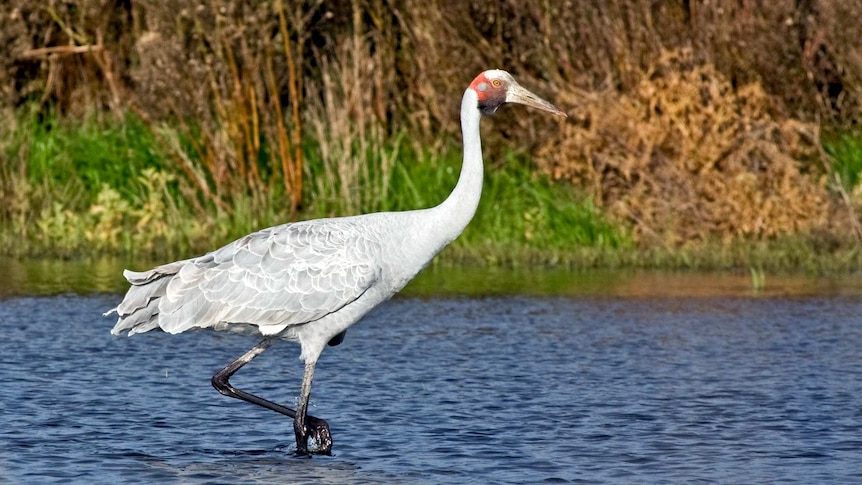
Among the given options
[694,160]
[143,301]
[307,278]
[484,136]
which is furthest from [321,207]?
[307,278]

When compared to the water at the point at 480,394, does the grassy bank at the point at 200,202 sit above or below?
above

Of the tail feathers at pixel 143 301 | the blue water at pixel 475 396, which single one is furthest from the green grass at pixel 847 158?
the tail feathers at pixel 143 301

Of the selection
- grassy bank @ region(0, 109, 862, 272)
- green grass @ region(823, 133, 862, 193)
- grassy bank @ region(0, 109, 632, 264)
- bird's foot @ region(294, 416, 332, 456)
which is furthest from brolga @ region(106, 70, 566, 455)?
green grass @ region(823, 133, 862, 193)

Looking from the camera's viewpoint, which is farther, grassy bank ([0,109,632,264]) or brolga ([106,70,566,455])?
grassy bank ([0,109,632,264])

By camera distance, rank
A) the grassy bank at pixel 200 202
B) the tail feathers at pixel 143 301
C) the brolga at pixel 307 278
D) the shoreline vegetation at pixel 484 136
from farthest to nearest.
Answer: the grassy bank at pixel 200 202 → the shoreline vegetation at pixel 484 136 → the tail feathers at pixel 143 301 → the brolga at pixel 307 278

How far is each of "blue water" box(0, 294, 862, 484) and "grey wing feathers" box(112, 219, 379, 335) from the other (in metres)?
0.53

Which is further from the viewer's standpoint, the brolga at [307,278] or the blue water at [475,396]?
the brolga at [307,278]

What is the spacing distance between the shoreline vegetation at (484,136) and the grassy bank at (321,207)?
24 millimetres

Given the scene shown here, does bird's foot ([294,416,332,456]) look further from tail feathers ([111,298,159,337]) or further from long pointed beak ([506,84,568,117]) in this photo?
long pointed beak ([506,84,568,117])

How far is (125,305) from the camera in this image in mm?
7852

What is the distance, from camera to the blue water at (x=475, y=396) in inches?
272

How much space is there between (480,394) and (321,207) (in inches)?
246

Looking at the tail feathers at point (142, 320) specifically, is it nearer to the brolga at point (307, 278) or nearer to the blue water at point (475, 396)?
the brolga at point (307, 278)

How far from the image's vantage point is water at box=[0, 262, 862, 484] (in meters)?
6.93
